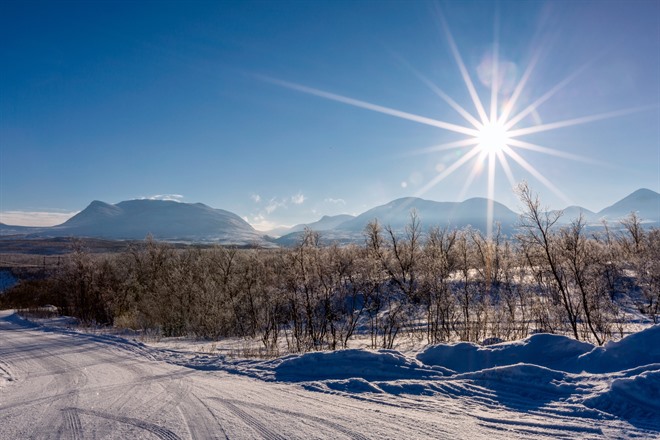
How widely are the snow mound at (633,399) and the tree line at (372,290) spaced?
443 inches

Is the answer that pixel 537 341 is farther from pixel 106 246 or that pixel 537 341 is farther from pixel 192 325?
pixel 106 246

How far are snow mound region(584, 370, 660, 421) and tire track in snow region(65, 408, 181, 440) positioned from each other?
22.1ft

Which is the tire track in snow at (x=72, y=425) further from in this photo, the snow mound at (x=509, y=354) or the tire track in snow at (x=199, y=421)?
the snow mound at (x=509, y=354)

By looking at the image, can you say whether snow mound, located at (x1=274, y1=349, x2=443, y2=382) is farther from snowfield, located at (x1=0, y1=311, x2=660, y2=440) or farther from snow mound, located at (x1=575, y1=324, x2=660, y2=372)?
snow mound, located at (x1=575, y1=324, x2=660, y2=372)

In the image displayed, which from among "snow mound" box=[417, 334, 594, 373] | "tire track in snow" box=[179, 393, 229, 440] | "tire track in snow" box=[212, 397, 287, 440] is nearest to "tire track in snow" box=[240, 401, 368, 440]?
"tire track in snow" box=[212, 397, 287, 440]

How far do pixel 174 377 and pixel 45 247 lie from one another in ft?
711

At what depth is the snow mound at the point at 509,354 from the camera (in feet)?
28.5

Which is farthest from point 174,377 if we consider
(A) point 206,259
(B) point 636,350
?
(A) point 206,259

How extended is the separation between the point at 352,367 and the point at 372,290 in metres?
16.9

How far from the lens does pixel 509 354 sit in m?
9.15

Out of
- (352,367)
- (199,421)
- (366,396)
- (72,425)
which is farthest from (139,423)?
(352,367)

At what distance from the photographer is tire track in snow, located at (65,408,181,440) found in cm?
580

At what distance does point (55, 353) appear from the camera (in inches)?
570

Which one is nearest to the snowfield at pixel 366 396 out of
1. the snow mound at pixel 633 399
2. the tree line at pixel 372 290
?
the snow mound at pixel 633 399
